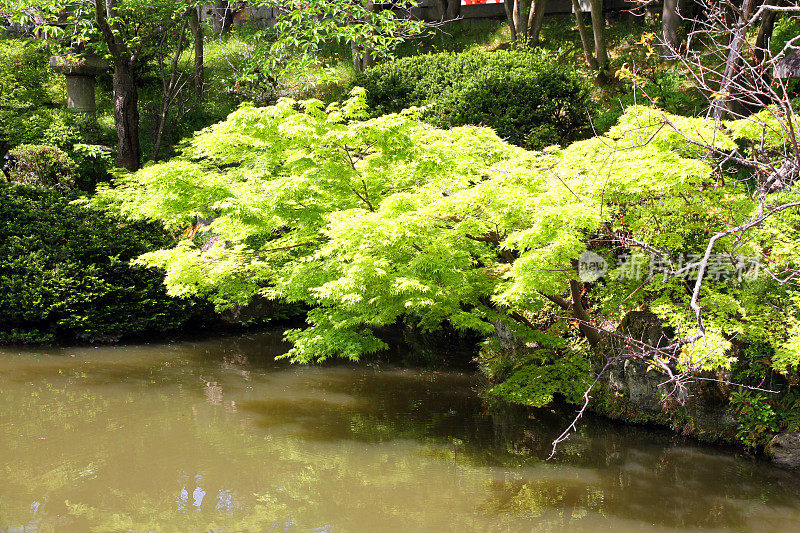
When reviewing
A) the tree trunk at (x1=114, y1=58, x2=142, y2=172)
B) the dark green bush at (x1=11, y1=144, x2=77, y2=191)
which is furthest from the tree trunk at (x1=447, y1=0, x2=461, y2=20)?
the dark green bush at (x1=11, y1=144, x2=77, y2=191)

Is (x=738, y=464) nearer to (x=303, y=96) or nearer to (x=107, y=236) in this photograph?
(x=107, y=236)

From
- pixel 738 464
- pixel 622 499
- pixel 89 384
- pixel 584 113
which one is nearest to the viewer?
pixel 622 499

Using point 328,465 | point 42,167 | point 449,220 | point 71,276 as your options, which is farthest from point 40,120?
point 328,465

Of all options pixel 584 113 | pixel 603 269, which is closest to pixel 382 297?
pixel 603 269

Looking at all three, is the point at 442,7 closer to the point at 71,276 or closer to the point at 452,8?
the point at 452,8

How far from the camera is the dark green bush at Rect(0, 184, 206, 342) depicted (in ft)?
31.8

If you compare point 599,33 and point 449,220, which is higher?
point 599,33

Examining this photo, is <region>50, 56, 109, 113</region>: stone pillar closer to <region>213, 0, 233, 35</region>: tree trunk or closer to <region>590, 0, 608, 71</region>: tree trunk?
<region>213, 0, 233, 35</region>: tree trunk

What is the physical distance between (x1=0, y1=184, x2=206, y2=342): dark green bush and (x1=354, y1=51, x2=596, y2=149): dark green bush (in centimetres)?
493

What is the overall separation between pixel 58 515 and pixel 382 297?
354 centimetres

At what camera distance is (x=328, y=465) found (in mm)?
6570

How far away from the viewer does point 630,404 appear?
301 inches

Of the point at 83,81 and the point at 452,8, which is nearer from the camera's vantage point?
the point at 83,81

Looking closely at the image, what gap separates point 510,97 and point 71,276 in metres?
7.59
